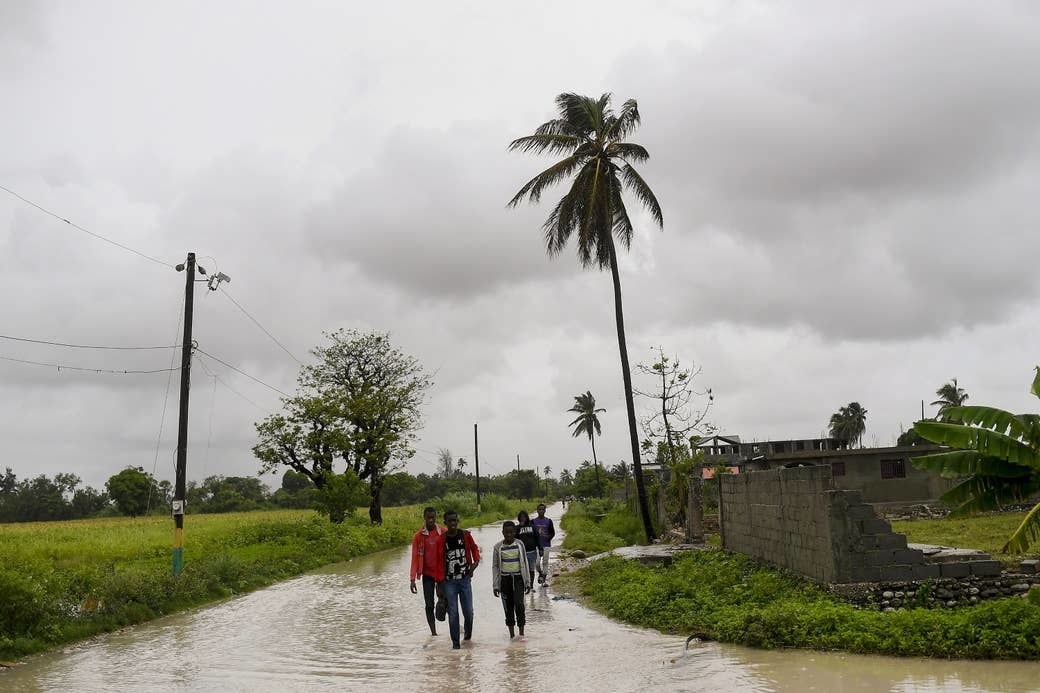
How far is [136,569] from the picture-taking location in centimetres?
1848

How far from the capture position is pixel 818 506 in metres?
13.9

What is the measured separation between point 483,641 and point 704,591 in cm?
421

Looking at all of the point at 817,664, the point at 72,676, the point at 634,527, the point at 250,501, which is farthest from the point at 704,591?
the point at 250,501

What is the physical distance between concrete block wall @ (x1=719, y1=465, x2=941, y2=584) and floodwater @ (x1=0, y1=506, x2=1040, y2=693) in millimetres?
2865

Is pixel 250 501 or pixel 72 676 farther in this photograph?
pixel 250 501

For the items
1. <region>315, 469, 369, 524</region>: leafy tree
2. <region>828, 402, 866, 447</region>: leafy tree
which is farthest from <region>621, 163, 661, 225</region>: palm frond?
<region>828, 402, 866, 447</region>: leafy tree

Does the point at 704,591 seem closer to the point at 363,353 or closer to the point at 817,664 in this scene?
the point at 817,664

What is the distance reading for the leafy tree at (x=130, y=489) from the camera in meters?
76.1

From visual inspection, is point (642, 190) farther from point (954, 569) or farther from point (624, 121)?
point (954, 569)

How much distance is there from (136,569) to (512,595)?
9879mm

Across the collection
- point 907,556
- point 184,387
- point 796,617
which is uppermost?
point 184,387

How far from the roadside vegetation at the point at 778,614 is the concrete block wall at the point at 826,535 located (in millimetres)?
382

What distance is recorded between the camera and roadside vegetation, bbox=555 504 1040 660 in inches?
392

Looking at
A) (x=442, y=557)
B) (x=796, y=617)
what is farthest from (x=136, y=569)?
(x=796, y=617)
